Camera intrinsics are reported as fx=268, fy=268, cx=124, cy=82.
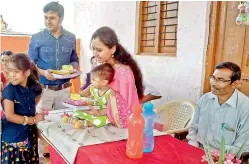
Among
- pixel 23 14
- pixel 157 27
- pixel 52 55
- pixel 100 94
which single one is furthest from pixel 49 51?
pixel 23 14

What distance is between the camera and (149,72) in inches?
117

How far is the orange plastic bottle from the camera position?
3.46 feet

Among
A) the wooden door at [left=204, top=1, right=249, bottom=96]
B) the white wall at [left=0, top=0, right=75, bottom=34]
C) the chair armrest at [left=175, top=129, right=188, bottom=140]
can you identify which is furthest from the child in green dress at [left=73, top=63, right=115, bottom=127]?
the white wall at [left=0, top=0, right=75, bottom=34]

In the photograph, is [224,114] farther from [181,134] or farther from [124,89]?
[124,89]

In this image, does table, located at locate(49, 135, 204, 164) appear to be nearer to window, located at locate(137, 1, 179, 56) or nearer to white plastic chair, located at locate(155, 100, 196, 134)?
white plastic chair, located at locate(155, 100, 196, 134)

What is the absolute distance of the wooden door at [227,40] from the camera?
2005 mm

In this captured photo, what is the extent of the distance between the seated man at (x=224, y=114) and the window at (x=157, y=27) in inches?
44.3

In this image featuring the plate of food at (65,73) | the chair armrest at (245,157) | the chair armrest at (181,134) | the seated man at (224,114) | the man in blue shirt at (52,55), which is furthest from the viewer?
the man in blue shirt at (52,55)

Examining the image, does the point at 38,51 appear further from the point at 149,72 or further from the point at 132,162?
the point at 132,162

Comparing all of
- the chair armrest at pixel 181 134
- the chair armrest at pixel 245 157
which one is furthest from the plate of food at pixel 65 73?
the chair armrest at pixel 245 157

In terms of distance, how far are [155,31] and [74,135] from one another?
1.88 metres

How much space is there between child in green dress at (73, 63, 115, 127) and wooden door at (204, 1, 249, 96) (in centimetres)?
111

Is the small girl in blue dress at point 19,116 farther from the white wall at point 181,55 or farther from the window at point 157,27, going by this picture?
the window at point 157,27

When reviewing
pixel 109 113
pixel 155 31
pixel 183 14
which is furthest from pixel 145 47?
pixel 109 113
